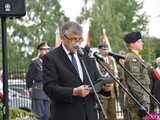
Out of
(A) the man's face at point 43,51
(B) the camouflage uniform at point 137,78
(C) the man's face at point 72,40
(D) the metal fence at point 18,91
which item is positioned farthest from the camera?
(D) the metal fence at point 18,91

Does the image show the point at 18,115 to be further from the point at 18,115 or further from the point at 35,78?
the point at 35,78

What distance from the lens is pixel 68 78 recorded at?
554 cm

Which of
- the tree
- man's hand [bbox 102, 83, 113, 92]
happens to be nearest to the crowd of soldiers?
man's hand [bbox 102, 83, 113, 92]

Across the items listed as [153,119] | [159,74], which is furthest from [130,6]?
[153,119]

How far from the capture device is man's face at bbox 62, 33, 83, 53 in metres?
5.51

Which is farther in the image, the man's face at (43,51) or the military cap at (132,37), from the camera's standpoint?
the man's face at (43,51)

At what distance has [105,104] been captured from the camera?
9750 millimetres

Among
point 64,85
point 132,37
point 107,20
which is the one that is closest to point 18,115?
point 132,37

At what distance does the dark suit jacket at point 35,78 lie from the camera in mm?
11047

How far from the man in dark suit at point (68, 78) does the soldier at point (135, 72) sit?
2.27 m

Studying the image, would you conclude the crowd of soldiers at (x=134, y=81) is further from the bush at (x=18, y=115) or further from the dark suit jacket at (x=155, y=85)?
the bush at (x=18, y=115)

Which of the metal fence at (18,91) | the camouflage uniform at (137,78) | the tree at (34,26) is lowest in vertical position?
the metal fence at (18,91)

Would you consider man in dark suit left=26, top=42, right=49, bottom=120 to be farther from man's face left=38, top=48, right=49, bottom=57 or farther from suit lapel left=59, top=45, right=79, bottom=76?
suit lapel left=59, top=45, right=79, bottom=76

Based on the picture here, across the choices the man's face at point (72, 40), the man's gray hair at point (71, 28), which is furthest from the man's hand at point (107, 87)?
the man's gray hair at point (71, 28)
